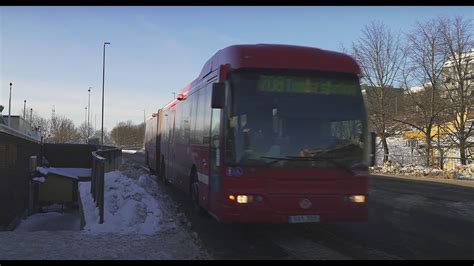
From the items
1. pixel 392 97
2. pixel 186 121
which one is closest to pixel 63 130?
pixel 392 97

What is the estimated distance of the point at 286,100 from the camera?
8.49 metres

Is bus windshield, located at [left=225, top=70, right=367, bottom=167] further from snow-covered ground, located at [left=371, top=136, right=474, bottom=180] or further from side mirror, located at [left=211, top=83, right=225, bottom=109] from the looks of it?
snow-covered ground, located at [left=371, top=136, right=474, bottom=180]

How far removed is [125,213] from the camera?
1041cm

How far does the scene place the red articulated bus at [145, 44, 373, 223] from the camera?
8.30m

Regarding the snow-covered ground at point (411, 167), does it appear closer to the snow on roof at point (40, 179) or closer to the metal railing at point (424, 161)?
the metal railing at point (424, 161)

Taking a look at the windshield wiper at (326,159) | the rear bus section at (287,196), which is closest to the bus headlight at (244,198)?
the rear bus section at (287,196)

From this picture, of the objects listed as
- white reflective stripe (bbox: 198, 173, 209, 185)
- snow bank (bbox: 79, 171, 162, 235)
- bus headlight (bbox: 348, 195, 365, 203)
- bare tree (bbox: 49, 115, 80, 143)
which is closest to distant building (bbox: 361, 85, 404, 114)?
snow bank (bbox: 79, 171, 162, 235)

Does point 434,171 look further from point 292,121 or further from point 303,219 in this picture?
point 292,121

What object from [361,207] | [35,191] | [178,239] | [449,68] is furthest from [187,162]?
[449,68]

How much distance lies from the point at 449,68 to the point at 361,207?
96.8 feet

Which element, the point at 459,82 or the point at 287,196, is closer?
the point at 287,196

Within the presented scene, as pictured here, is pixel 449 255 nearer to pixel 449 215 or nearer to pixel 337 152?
pixel 337 152

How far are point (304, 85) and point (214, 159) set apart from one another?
1.97m

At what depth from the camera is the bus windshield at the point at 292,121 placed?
8.34 meters
